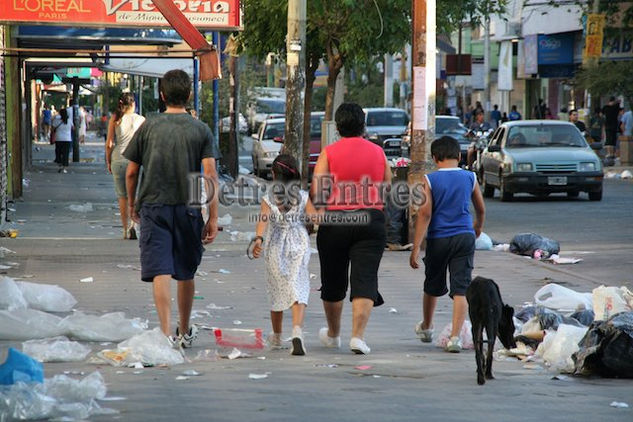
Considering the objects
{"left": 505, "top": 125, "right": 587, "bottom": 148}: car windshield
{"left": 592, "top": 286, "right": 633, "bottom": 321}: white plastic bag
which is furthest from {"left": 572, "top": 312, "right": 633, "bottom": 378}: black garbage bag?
{"left": 505, "top": 125, "right": 587, "bottom": 148}: car windshield

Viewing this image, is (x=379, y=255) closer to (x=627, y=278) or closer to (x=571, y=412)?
(x=571, y=412)

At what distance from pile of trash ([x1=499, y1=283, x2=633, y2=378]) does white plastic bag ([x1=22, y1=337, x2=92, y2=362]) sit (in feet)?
9.49

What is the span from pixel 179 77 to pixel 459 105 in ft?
Answer: 223

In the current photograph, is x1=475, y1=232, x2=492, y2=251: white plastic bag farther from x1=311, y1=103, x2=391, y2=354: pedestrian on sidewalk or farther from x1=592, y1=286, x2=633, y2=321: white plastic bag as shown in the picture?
x1=311, y1=103, x2=391, y2=354: pedestrian on sidewalk

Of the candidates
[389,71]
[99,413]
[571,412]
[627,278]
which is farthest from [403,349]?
[389,71]

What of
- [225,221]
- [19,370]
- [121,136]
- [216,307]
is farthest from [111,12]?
[19,370]

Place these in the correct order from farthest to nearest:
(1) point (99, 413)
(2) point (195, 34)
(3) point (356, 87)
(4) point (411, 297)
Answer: (3) point (356, 87) → (2) point (195, 34) → (4) point (411, 297) → (1) point (99, 413)

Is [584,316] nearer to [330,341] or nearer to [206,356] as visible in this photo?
[330,341]

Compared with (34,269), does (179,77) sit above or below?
above

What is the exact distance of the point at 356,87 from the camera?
2739 inches

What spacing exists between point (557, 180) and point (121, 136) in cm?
1151

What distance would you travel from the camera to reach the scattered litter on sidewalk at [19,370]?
6.88 m

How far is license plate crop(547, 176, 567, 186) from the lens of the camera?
25.0 m

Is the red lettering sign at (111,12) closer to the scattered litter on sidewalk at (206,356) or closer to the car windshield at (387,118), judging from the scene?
the scattered litter on sidewalk at (206,356)
